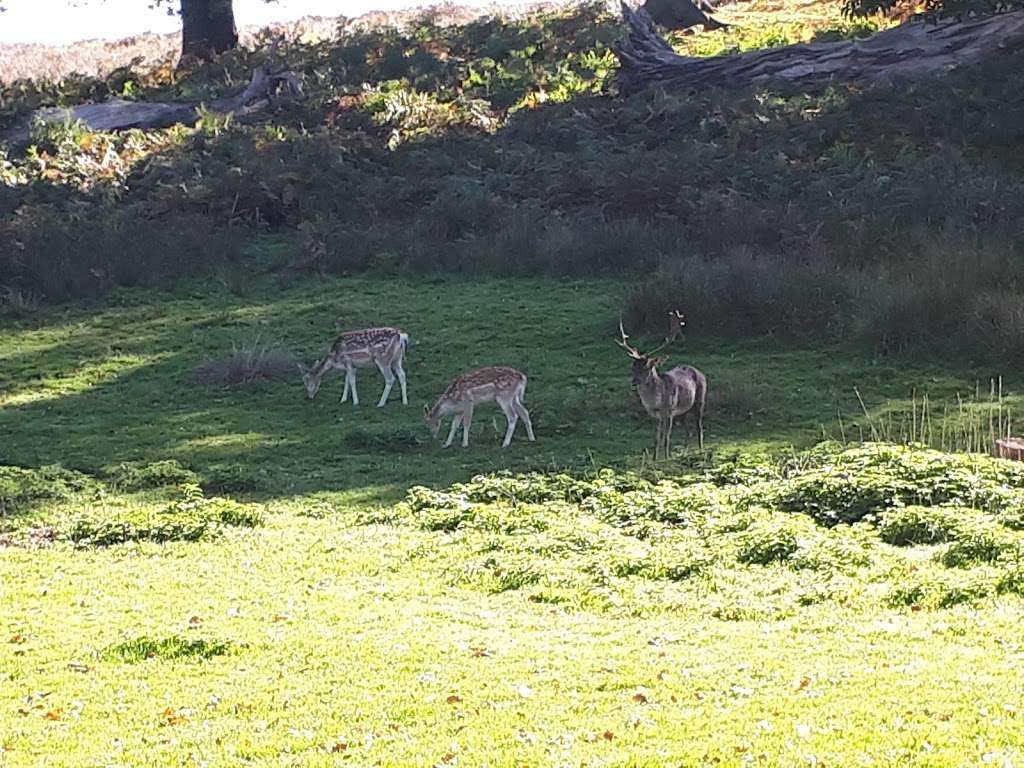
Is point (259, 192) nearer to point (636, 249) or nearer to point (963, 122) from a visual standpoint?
point (636, 249)

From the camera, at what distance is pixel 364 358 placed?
22.2 m

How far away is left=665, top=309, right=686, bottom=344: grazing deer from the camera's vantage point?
939 inches

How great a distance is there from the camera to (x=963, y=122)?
33.5m

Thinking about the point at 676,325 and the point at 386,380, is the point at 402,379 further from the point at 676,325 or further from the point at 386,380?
the point at 676,325

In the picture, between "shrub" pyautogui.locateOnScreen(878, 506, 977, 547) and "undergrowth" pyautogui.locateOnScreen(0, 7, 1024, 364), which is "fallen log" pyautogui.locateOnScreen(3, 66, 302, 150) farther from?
"shrub" pyautogui.locateOnScreen(878, 506, 977, 547)

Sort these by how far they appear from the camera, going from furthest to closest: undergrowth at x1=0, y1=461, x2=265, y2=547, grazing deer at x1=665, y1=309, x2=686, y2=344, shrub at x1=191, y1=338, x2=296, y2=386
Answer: grazing deer at x1=665, y1=309, x2=686, y2=344 → shrub at x1=191, y1=338, x2=296, y2=386 → undergrowth at x1=0, y1=461, x2=265, y2=547

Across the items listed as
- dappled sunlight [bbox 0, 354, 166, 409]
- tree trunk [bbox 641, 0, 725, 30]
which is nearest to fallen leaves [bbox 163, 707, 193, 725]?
dappled sunlight [bbox 0, 354, 166, 409]

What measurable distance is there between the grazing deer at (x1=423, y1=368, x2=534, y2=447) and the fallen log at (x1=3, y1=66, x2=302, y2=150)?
71.2ft

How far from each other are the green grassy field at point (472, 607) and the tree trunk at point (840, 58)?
16378mm

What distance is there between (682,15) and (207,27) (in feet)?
46.4

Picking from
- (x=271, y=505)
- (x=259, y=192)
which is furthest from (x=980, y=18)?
(x=271, y=505)

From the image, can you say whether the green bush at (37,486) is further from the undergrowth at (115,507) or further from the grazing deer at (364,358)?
the grazing deer at (364,358)

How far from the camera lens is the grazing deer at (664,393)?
18562 millimetres

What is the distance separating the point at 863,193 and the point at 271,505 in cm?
1722
